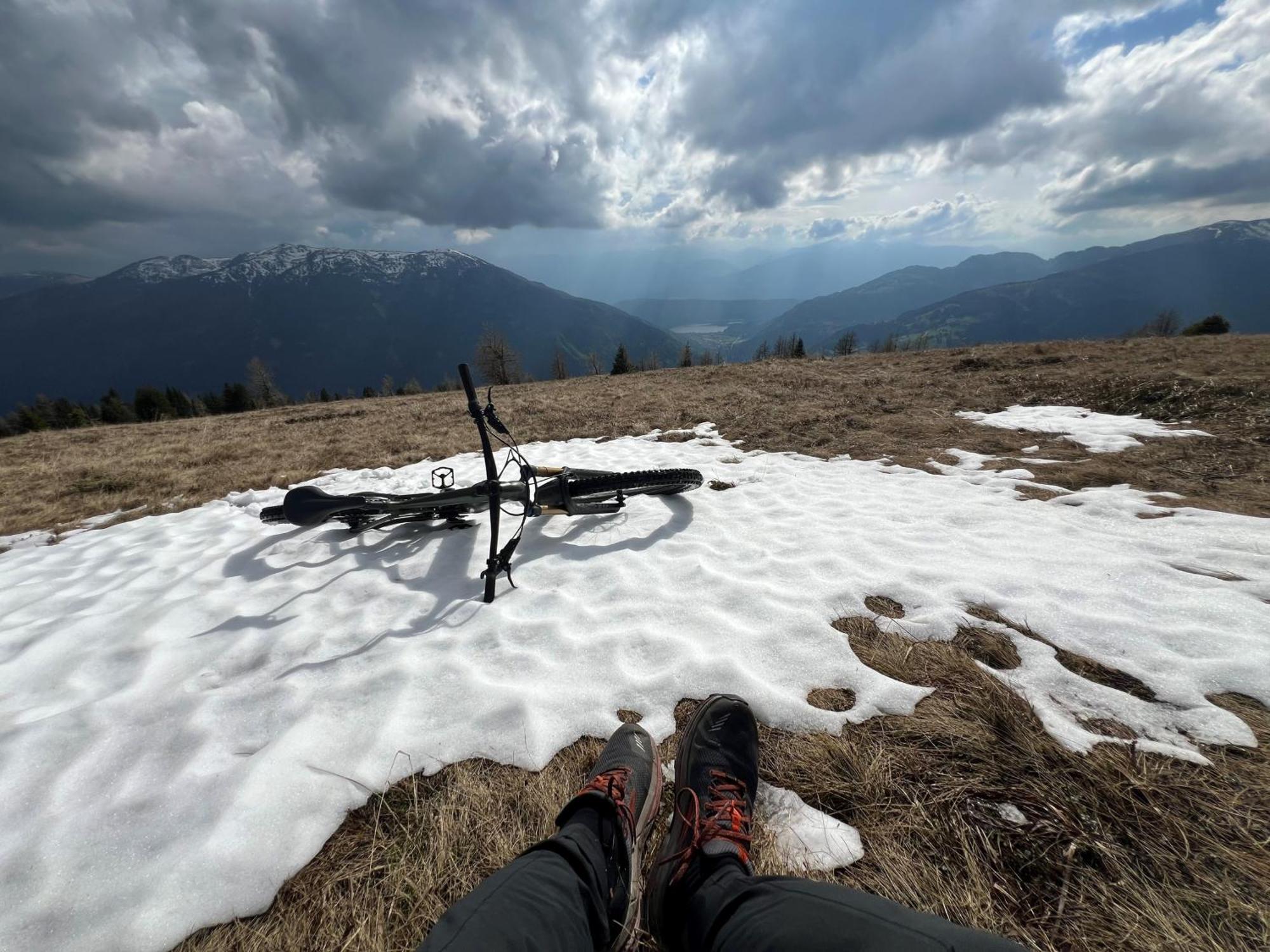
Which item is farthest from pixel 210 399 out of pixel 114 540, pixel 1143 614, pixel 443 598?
pixel 1143 614

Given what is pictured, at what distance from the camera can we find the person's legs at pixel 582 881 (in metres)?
1.79

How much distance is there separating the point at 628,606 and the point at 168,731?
3029mm

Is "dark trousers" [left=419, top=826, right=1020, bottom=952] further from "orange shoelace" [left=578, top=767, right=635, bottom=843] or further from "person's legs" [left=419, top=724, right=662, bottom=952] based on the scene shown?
"orange shoelace" [left=578, top=767, right=635, bottom=843]

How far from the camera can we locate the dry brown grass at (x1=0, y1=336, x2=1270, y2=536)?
276 inches

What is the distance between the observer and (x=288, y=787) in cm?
241

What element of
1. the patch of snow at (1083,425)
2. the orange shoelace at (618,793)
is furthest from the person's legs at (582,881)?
the patch of snow at (1083,425)

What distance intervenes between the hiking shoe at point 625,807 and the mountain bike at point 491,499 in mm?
2173

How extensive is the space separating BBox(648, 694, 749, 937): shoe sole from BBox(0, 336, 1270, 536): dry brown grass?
21.5 feet

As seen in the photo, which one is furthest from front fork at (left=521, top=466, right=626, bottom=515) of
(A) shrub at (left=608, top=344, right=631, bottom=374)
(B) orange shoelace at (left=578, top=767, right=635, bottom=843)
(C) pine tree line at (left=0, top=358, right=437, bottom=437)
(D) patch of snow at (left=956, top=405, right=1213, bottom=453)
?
(C) pine tree line at (left=0, top=358, right=437, bottom=437)

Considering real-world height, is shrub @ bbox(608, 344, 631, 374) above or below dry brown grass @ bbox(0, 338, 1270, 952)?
above

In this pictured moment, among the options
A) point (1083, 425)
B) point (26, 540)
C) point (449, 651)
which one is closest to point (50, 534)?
point (26, 540)

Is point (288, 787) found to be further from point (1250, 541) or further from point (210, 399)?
point (210, 399)

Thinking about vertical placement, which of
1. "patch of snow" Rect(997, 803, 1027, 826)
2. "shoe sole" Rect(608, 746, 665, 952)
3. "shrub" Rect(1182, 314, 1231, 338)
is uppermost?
"shrub" Rect(1182, 314, 1231, 338)

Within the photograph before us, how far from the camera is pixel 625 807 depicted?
232 centimetres
